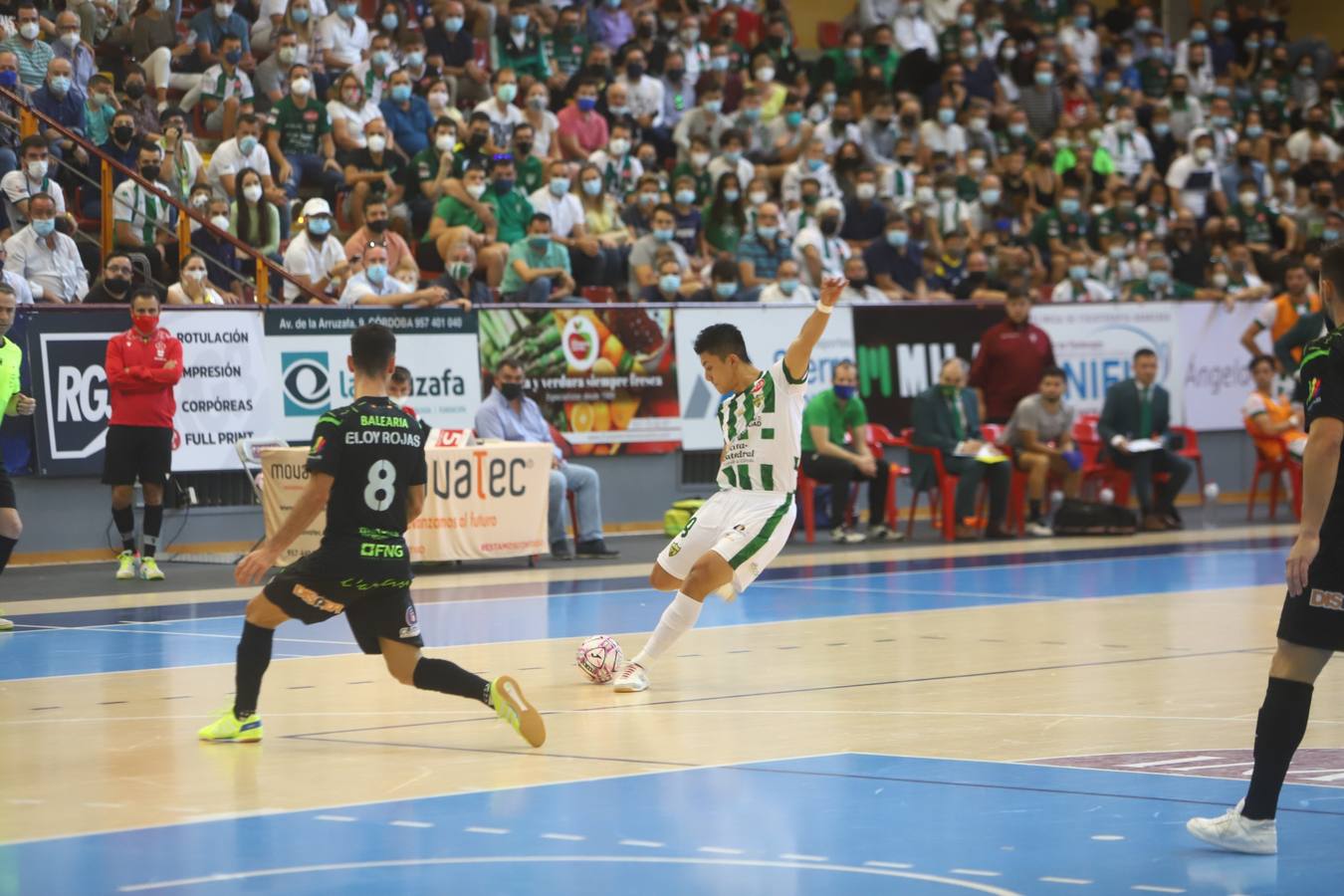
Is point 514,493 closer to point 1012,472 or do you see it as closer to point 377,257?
point 377,257

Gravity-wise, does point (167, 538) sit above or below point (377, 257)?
below

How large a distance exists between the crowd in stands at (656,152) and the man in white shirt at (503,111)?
0.03m

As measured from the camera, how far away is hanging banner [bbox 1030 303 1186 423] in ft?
78.0

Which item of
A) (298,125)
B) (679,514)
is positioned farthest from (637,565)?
(298,125)

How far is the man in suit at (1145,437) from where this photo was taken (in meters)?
22.0

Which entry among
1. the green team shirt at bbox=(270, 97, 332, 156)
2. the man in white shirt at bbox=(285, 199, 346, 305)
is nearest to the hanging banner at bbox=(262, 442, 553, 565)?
the man in white shirt at bbox=(285, 199, 346, 305)

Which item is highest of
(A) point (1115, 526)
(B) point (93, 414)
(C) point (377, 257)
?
(C) point (377, 257)

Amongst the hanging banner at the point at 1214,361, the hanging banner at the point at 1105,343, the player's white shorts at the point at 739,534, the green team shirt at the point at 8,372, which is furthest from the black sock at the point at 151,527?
the hanging banner at the point at 1214,361

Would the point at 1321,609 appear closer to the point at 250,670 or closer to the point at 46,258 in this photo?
the point at 250,670

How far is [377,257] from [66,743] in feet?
37.5

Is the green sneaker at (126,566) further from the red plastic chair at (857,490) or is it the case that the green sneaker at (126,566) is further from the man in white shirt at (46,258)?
the red plastic chair at (857,490)

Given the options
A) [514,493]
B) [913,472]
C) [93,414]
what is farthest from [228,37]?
[913,472]

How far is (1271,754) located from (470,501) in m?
12.0

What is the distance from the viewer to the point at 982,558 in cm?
1875
